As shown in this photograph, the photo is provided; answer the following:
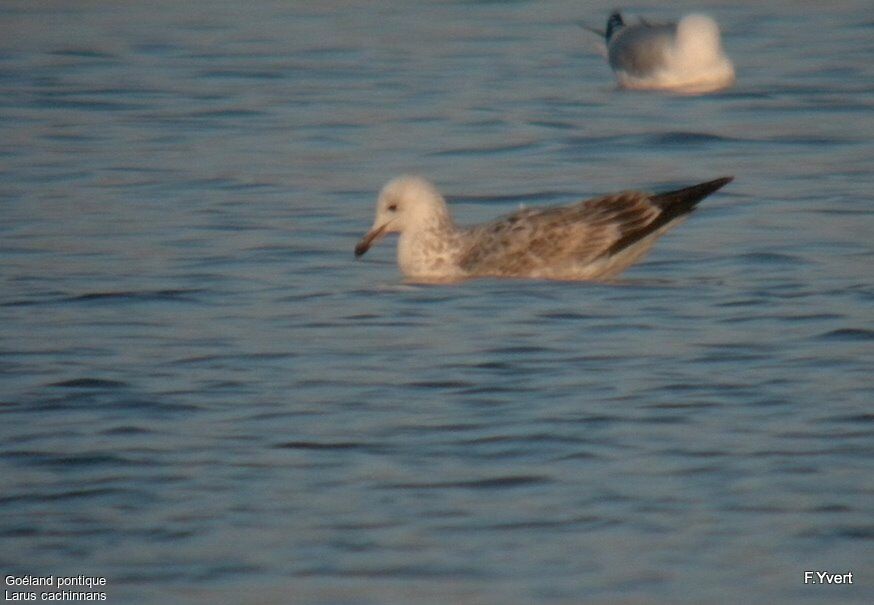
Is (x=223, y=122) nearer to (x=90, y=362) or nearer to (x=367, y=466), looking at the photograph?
(x=90, y=362)

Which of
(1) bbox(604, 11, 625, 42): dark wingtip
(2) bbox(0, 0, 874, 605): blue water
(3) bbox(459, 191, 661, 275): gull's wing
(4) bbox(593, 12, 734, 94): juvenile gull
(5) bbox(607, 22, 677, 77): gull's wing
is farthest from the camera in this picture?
(1) bbox(604, 11, 625, 42): dark wingtip

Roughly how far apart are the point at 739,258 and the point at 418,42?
31.1 feet

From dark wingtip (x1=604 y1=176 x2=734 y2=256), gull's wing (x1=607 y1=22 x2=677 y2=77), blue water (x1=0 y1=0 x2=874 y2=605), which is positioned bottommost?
blue water (x1=0 y1=0 x2=874 y2=605)

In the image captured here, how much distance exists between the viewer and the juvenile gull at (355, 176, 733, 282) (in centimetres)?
1034

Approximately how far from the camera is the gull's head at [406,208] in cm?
1058

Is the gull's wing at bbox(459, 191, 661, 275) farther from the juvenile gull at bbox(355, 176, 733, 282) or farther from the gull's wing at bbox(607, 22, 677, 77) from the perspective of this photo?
the gull's wing at bbox(607, 22, 677, 77)

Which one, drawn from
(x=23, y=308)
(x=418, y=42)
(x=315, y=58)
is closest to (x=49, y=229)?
(x=23, y=308)

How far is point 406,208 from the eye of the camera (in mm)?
10633

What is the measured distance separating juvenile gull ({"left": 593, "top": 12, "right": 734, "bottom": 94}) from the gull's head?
6594 mm

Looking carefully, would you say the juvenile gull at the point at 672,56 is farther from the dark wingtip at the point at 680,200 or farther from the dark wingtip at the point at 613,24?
the dark wingtip at the point at 680,200

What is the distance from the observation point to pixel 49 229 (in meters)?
11.6

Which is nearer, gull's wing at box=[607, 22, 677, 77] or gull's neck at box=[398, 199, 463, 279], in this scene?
gull's neck at box=[398, 199, 463, 279]

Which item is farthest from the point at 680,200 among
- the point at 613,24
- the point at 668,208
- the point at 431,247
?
the point at 613,24

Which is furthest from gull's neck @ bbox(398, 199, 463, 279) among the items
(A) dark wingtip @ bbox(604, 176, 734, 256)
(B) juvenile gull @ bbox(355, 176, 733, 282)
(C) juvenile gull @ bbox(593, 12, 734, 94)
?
(C) juvenile gull @ bbox(593, 12, 734, 94)
